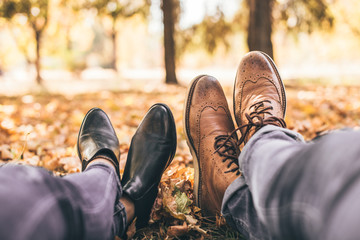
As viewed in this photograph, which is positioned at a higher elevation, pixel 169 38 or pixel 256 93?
pixel 169 38

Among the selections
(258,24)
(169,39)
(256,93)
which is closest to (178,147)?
(256,93)

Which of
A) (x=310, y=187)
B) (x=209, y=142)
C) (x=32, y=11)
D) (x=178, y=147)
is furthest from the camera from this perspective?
(x=32, y=11)

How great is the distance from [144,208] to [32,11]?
9712mm

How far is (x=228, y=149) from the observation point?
46.6 inches

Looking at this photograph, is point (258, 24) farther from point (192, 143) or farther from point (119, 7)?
point (119, 7)

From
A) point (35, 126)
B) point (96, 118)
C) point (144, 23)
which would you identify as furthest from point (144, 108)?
point (144, 23)

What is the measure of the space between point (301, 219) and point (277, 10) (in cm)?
731

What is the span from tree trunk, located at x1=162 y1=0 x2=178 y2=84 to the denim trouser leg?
231 inches

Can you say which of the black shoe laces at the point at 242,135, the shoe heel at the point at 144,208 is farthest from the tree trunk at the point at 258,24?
the shoe heel at the point at 144,208

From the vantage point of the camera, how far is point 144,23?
759 centimetres

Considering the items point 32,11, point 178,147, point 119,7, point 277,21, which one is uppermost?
point 32,11

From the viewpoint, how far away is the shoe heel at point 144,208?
983 millimetres

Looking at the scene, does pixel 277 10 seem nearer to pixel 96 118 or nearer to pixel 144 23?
pixel 144 23

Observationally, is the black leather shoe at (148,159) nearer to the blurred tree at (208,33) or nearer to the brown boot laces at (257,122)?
the brown boot laces at (257,122)
